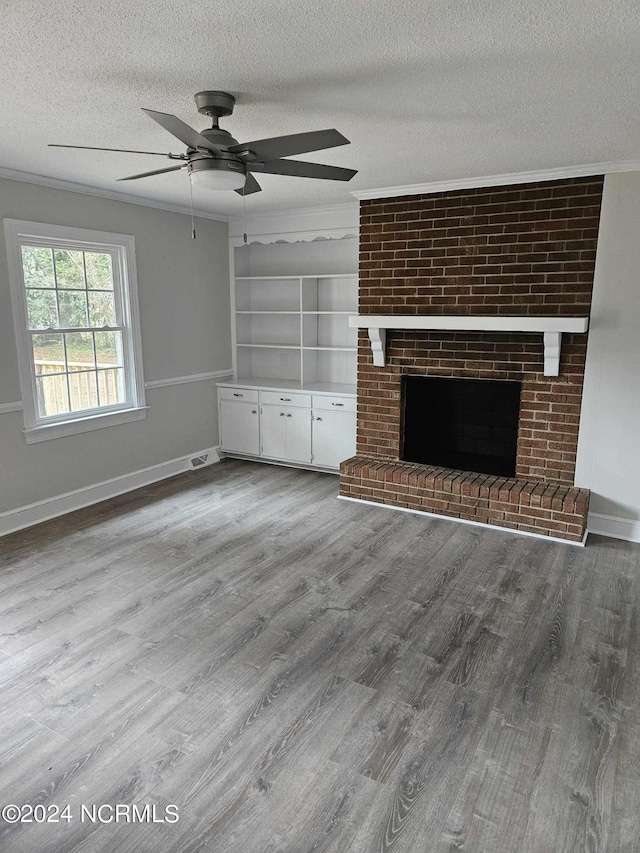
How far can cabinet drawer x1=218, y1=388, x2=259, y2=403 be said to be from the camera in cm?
573

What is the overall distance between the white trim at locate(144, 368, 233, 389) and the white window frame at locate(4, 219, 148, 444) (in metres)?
0.17

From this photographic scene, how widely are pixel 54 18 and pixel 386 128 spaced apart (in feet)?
5.38

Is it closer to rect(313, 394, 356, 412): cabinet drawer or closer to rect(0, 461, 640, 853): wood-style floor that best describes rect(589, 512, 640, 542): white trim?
rect(0, 461, 640, 853): wood-style floor

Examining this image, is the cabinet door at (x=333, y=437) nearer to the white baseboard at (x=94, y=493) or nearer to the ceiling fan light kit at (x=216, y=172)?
the white baseboard at (x=94, y=493)

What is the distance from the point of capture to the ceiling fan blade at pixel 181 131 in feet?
6.47

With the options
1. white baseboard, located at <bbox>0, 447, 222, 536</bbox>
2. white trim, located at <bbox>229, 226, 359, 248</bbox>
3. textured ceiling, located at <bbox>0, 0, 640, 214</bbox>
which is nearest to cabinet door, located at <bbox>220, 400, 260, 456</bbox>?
white baseboard, located at <bbox>0, 447, 222, 536</bbox>

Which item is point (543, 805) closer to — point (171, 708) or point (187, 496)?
point (171, 708)

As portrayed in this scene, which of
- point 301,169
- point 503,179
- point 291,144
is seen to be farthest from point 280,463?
point 291,144

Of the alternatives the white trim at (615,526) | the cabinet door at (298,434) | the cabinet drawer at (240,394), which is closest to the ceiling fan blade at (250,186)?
the cabinet door at (298,434)

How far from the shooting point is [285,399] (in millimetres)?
5512

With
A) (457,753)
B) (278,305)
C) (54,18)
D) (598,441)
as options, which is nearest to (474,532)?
(598,441)

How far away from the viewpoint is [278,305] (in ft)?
19.8

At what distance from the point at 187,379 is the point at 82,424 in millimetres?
1277

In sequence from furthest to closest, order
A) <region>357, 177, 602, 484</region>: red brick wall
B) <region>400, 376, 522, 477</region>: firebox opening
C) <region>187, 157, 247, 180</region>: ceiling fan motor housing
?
<region>400, 376, 522, 477</region>: firebox opening < <region>357, 177, 602, 484</region>: red brick wall < <region>187, 157, 247, 180</region>: ceiling fan motor housing
